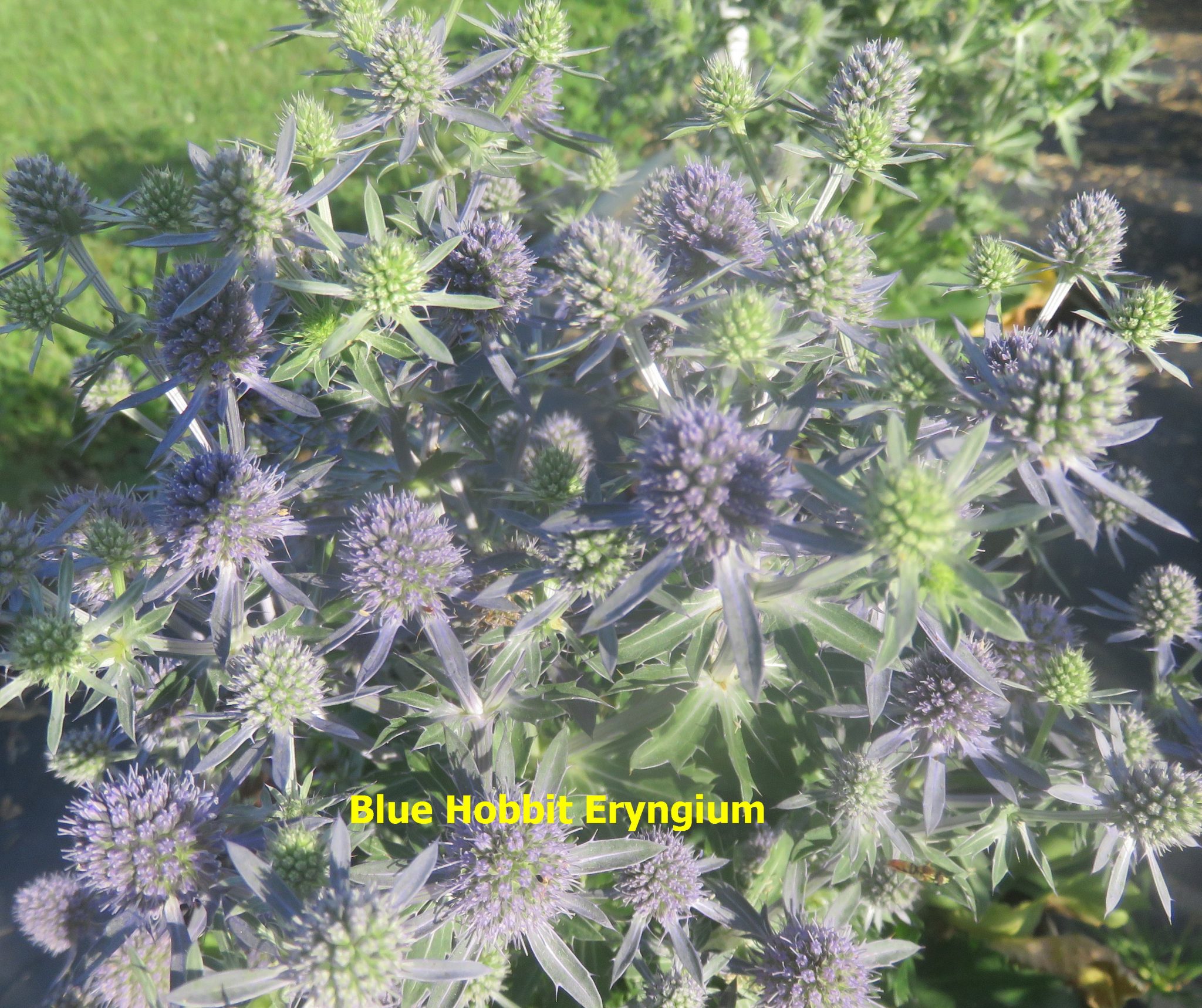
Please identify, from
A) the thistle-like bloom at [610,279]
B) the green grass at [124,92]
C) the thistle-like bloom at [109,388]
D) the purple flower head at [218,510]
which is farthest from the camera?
the green grass at [124,92]

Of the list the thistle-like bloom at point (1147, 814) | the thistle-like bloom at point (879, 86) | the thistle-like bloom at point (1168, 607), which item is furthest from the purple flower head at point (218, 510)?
the thistle-like bloom at point (1168, 607)

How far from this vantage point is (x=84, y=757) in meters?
2.05

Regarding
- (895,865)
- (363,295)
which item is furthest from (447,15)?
(895,865)

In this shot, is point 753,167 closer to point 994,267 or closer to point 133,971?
point 994,267

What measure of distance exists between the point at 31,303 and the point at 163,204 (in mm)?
378

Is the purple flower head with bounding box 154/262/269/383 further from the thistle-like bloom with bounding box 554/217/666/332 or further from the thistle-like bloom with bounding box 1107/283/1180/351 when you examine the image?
the thistle-like bloom with bounding box 1107/283/1180/351

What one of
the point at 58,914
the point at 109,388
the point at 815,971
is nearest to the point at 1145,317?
the point at 815,971

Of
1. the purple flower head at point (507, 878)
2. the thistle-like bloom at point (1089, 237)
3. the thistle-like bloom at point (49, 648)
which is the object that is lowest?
the purple flower head at point (507, 878)

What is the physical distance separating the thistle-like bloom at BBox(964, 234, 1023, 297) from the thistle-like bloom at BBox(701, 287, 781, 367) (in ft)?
A: 2.40

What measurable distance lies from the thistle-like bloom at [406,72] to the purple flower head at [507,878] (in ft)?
5.08

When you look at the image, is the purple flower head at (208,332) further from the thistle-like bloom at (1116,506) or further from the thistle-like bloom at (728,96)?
the thistle-like bloom at (1116,506)

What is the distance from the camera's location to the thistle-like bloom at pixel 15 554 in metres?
1.71

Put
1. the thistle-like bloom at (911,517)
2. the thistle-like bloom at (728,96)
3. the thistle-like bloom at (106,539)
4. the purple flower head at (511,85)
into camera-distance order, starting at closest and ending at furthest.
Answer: the thistle-like bloom at (911,517)
the thistle-like bloom at (106,539)
the thistle-like bloom at (728,96)
the purple flower head at (511,85)

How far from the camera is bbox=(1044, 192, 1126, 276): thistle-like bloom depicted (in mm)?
1827
